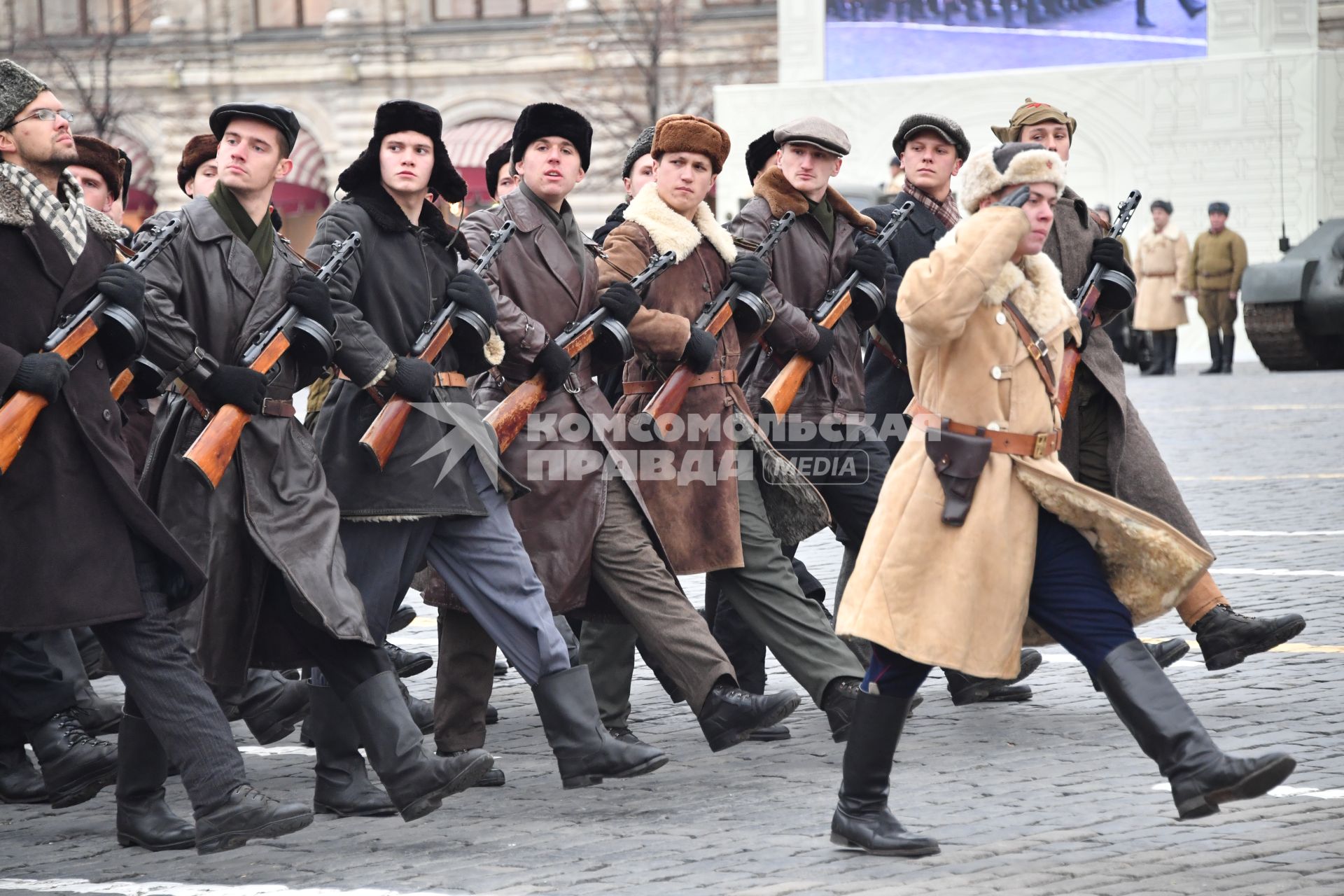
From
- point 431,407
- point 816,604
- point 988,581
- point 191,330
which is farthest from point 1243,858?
point 191,330

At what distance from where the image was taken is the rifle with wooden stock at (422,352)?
568 cm

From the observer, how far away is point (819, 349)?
23.0 feet

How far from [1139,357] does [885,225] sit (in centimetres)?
1634

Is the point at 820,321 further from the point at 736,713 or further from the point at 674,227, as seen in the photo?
the point at 736,713

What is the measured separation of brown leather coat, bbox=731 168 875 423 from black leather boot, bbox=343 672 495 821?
2.20 m

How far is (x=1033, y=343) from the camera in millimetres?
5141

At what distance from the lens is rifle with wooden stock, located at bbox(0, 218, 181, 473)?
4.91 m

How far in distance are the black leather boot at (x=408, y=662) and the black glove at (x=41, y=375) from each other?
2.78m

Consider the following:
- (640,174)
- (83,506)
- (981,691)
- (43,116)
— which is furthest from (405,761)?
(640,174)

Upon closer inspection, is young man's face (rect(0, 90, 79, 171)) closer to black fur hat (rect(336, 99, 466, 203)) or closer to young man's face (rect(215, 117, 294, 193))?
young man's face (rect(215, 117, 294, 193))

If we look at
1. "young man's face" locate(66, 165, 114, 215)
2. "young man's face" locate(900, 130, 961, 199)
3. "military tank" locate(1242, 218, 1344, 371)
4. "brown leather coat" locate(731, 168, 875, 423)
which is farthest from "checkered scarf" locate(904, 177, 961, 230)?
"military tank" locate(1242, 218, 1344, 371)

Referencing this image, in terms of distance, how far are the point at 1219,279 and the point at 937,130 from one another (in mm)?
17124

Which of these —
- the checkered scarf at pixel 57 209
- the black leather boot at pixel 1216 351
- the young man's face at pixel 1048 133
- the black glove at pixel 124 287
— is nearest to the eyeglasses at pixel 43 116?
the checkered scarf at pixel 57 209

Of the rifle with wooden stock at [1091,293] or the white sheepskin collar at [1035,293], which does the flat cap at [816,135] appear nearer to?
the rifle with wooden stock at [1091,293]
